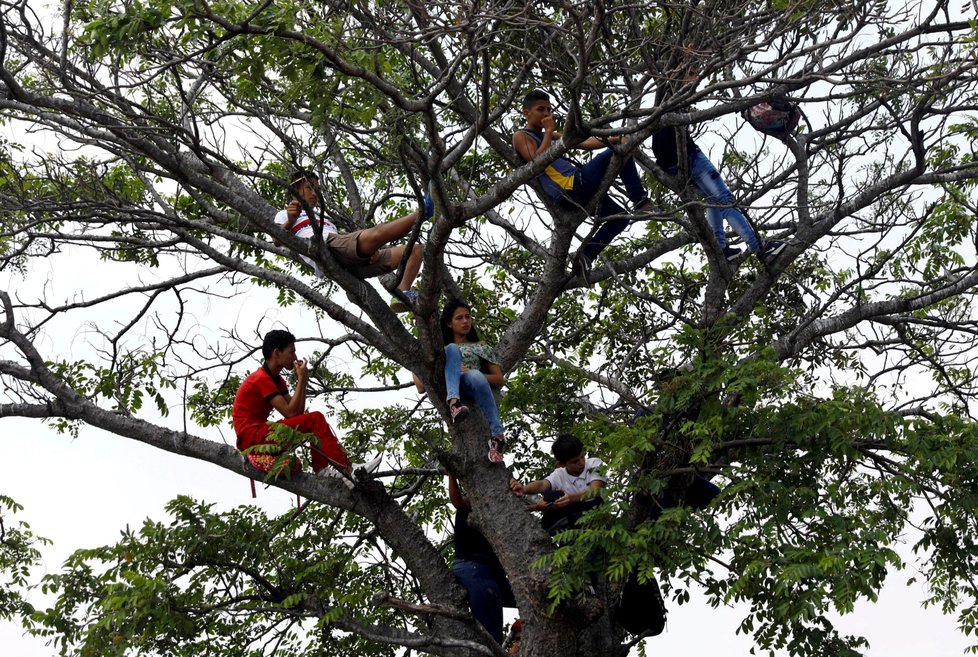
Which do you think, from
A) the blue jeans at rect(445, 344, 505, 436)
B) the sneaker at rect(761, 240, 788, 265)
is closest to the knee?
the blue jeans at rect(445, 344, 505, 436)

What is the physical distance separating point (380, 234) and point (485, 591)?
112 inches

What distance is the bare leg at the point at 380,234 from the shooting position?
7.74m

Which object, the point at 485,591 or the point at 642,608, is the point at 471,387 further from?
the point at 642,608


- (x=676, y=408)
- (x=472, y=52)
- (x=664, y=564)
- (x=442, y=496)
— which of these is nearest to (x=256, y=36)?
(x=472, y=52)

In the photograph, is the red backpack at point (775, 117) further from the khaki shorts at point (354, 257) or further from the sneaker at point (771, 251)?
the khaki shorts at point (354, 257)

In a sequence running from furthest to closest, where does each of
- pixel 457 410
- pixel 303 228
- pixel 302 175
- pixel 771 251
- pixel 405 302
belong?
pixel 771 251
pixel 457 410
pixel 303 228
pixel 405 302
pixel 302 175

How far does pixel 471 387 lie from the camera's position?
8.32 m

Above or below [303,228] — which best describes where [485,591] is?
below

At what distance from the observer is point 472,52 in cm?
675

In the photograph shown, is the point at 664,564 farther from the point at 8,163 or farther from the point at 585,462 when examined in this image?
the point at 8,163

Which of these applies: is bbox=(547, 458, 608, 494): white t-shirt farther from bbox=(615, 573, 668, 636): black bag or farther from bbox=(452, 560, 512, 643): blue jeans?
bbox=(452, 560, 512, 643): blue jeans

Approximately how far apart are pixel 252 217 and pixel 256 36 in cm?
151

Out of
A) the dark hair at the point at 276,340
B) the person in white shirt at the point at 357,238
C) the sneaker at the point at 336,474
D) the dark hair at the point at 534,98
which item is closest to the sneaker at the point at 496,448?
the sneaker at the point at 336,474

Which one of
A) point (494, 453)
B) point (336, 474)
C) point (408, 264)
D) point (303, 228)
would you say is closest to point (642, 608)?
point (494, 453)
